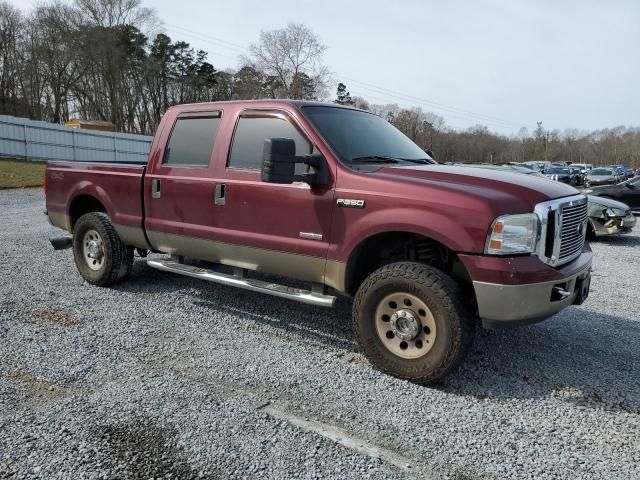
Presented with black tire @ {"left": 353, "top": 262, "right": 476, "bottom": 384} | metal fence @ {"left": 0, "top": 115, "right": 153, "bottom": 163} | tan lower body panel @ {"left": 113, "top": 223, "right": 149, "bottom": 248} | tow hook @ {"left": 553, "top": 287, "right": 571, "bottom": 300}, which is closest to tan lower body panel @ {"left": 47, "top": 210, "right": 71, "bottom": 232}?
tan lower body panel @ {"left": 113, "top": 223, "right": 149, "bottom": 248}

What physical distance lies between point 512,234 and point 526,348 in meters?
1.57

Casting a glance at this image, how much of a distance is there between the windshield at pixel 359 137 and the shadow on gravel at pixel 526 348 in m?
1.64

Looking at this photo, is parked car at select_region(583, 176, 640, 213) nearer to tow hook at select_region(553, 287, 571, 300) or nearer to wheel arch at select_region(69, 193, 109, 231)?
tow hook at select_region(553, 287, 571, 300)

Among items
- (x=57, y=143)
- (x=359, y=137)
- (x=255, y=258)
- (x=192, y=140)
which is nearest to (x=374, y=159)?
(x=359, y=137)

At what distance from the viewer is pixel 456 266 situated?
3.89m

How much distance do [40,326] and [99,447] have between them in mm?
2270

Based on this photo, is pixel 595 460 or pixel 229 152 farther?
pixel 229 152

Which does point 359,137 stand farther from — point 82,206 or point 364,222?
point 82,206

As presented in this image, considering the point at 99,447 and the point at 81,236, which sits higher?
the point at 81,236

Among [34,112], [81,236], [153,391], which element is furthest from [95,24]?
[153,391]

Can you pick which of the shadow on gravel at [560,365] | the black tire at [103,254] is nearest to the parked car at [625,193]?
the shadow on gravel at [560,365]

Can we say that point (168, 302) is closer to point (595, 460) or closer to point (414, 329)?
point (414, 329)

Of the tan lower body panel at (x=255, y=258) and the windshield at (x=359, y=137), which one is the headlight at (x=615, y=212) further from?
the tan lower body panel at (x=255, y=258)

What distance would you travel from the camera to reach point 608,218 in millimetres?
10367
